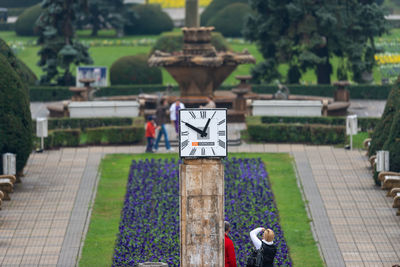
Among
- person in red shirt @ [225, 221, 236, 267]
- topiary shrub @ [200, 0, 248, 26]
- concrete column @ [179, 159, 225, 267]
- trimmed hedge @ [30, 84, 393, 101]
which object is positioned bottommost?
topiary shrub @ [200, 0, 248, 26]

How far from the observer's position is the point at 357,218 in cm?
2569

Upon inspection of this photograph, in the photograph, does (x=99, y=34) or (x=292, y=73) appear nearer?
(x=292, y=73)

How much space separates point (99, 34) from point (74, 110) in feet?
121

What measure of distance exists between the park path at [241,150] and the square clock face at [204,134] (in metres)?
5.15

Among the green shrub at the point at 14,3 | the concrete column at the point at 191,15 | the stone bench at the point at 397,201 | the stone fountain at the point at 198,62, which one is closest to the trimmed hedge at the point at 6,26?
the green shrub at the point at 14,3

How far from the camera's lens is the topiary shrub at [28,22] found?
7275 centimetres

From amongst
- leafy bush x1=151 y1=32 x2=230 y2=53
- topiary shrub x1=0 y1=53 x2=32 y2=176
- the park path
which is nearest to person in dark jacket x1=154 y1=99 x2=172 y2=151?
the park path

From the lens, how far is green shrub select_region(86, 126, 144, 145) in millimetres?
34438

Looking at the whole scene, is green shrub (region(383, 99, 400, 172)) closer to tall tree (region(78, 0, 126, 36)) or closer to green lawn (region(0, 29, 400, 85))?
green lawn (region(0, 29, 400, 85))

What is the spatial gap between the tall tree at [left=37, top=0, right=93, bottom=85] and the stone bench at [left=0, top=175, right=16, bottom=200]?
83.6ft

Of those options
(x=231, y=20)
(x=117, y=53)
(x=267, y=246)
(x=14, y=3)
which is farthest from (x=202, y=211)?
(x=14, y=3)

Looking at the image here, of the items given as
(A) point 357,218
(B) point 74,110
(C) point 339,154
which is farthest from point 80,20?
(A) point 357,218

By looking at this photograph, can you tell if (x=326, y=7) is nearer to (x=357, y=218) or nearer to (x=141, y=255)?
(x=357, y=218)

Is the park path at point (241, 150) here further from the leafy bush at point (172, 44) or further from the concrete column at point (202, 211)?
the leafy bush at point (172, 44)
